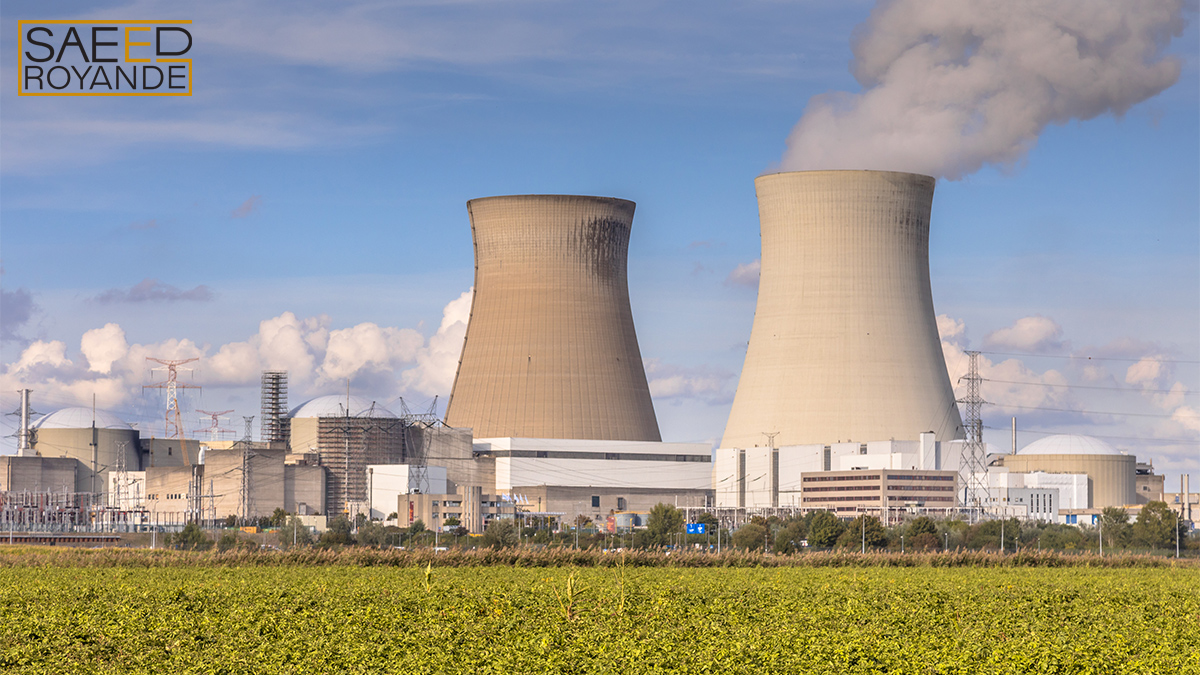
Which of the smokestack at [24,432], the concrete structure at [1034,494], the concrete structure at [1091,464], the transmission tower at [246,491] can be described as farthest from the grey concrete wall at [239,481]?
the concrete structure at [1091,464]

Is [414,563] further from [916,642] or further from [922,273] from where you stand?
[922,273]

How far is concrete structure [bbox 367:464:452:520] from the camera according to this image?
66.3m

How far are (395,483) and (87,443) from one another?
24351 mm

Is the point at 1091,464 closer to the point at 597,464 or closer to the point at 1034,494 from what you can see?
the point at 1034,494

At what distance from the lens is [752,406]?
1932 inches

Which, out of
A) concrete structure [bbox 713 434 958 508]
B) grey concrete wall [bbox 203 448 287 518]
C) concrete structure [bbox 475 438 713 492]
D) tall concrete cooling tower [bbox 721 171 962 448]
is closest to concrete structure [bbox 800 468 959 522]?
concrete structure [bbox 713 434 958 508]

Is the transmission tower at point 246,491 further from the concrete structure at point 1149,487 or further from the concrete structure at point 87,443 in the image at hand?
the concrete structure at point 1149,487

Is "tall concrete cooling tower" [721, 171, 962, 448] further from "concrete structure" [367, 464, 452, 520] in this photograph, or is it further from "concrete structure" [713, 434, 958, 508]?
"concrete structure" [367, 464, 452, 520]

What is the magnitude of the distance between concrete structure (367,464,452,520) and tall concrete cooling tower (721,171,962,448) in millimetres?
22563

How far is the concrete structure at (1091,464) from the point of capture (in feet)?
228

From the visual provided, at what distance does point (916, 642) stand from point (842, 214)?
108 ft

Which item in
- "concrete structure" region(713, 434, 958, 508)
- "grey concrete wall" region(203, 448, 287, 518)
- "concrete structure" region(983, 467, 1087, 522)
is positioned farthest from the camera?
"grey concrete wall" region(203, 448, 287, 518)

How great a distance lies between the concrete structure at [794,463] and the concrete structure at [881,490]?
550mm

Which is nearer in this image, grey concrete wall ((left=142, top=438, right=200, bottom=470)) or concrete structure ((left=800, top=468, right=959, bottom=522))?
concrete structure ((left=800, top=468, right=959, bottom=522))
